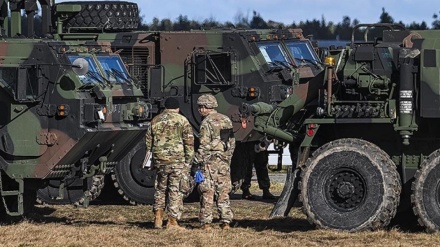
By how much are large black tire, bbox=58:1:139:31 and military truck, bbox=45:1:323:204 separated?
1.47 metres

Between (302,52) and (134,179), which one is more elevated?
(302,52)

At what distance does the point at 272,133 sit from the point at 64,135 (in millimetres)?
2704

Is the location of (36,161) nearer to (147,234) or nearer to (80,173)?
(80,173)

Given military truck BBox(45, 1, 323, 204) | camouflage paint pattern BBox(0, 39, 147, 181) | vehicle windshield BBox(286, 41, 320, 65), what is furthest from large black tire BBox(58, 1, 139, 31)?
camouflage paint pattern BBox(0, 39, 147, 181)

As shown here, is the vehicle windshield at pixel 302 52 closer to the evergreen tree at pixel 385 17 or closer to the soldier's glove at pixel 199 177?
the soldier's glove at pixel 199 177

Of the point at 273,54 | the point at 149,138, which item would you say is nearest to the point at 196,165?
the point at 149,138

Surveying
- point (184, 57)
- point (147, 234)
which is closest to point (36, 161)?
point (147, 234)

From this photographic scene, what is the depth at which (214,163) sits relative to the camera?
18.5 metres

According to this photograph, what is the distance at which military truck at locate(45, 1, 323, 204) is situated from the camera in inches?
925

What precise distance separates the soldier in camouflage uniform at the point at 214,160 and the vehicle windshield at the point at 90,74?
5.83 ft

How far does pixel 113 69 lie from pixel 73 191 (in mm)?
1808

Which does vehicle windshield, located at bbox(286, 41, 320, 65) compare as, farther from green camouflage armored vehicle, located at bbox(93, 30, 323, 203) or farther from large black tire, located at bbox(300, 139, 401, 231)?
large black tire, located at bbox(300, 139, 401, 231)

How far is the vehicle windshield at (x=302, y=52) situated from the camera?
24422 mm

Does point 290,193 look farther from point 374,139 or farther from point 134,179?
point 134,179
